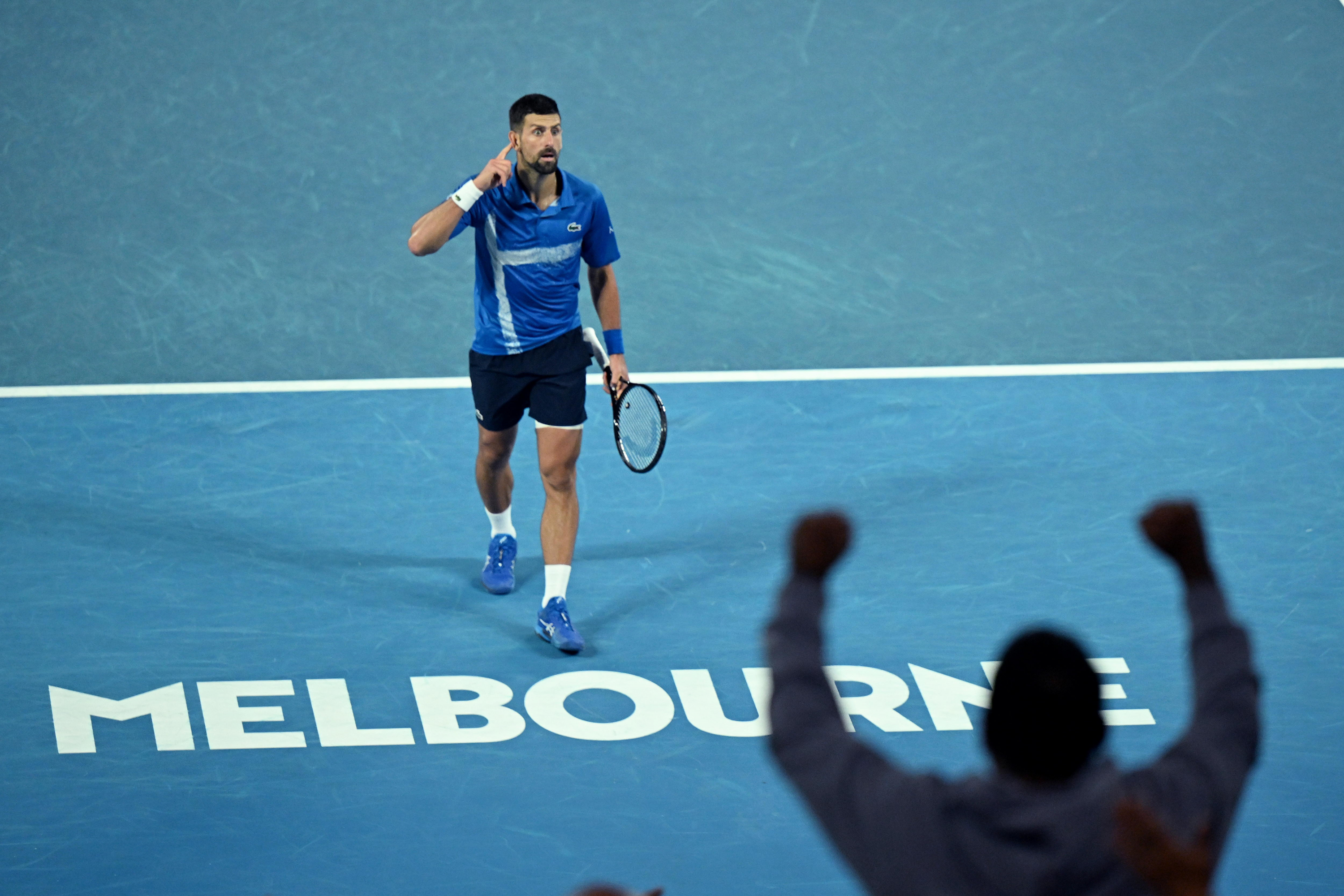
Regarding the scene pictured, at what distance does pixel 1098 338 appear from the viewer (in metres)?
9.54

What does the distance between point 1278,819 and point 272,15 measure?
888cm

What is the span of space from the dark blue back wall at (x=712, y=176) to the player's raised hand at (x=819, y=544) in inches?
265

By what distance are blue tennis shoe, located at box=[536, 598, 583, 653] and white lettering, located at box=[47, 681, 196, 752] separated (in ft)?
4.58

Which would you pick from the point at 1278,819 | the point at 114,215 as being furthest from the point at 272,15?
the point at 1278,819

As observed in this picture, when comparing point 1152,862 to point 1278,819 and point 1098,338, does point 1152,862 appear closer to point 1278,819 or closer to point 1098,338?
point 1278,819

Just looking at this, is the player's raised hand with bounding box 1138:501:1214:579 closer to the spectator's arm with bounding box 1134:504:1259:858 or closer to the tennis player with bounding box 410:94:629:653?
the spectator's arm with bounding box 1134:504:1259:858

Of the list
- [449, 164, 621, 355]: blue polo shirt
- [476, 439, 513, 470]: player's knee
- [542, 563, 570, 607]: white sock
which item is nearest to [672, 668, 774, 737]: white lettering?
[542, 563, 570, 607]: white sock

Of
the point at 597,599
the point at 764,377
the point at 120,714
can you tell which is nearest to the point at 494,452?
the point at 597,599

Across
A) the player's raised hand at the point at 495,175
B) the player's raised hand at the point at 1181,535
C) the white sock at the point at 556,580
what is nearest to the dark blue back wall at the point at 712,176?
the white sock at the point at 556,580

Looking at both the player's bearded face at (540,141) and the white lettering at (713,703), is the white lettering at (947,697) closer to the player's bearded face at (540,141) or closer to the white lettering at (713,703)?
the white lettering at (713,703)

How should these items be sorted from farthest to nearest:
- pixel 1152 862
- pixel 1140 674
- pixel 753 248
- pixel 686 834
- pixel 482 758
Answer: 1. pixel 753 248
2. pixel 1140 674
3. pixel 482 758
4. pixel 686 834
5. pixel 1152 862

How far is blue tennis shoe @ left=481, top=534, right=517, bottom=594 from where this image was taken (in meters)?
6.95

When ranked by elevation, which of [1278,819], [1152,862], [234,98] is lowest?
[1152,862]

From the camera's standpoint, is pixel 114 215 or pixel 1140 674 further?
pixel 114 215
